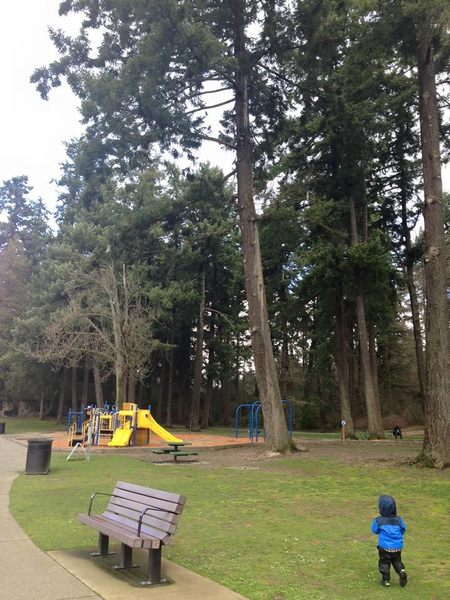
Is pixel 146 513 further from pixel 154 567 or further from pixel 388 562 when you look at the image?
pixel 388 562

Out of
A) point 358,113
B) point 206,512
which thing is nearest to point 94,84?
point 358,113

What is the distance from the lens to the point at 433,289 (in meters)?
14.5

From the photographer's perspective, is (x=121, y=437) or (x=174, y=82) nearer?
(x=174, y=82)

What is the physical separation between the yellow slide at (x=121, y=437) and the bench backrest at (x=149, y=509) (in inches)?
590

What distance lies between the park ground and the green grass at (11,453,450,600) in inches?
0.6

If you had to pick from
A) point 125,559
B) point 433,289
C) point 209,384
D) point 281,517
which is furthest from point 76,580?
point 209,384

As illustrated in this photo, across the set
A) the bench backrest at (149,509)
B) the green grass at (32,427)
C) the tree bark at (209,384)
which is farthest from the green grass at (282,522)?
the tree bark at (209,384)

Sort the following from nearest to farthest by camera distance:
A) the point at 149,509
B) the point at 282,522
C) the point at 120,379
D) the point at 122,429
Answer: the point at 149,509 → the point at 282,522 → the point at 122,429 → the point at 120,379

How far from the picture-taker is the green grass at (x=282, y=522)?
17.3ft

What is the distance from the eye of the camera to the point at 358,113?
21.6 metres

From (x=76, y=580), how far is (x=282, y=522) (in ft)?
11.9

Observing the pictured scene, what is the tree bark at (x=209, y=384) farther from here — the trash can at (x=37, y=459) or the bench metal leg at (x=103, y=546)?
the bench metal leg at (x=103, y=546)

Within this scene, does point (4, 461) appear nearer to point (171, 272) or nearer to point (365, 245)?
point (365, 245)

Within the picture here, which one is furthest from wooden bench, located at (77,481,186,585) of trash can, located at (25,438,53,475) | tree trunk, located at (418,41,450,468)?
tree trunk, located at (418,41,450,468)
